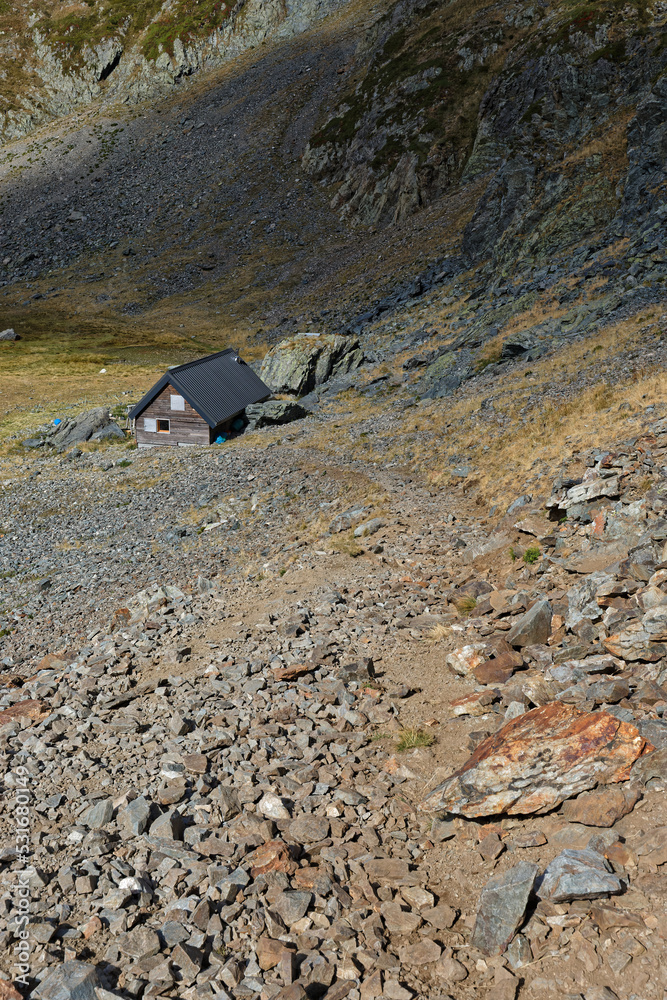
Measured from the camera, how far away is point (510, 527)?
766 inches

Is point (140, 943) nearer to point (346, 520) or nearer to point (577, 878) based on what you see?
point (577, 878)

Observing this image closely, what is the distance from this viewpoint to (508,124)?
8231cm

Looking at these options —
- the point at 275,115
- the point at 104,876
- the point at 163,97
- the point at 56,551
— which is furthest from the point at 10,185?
the point at 104,876

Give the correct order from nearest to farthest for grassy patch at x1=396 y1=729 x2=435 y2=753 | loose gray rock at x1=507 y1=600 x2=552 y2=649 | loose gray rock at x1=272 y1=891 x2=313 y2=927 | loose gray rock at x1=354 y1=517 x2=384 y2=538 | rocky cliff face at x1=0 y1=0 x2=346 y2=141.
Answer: loose gray rock at x1=272 y1=891 x2=313 y2=927
grassy patch at x1=396 y1=729 x2=435 y2=753
loose gray rock at x1=507 y1=600 x2=552 y2=649
loose gray rock at x1=354 y1=517 x2=384 y2=538
rocky cliff face at x1=0 y1=0 x2=346 y2=141

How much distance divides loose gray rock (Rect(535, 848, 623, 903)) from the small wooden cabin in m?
39.3

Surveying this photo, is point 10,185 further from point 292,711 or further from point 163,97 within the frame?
point 292,711

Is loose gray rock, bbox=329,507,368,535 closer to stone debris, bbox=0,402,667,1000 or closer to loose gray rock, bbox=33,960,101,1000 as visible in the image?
stone debris, bbox=0,402,667,1000

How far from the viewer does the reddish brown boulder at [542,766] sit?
8.67 metres

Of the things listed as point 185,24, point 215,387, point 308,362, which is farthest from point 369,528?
point 185,24

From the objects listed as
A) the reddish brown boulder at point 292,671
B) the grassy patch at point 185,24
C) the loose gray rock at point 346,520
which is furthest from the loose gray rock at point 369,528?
the grassy patch at point 185,24

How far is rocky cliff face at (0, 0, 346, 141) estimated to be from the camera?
138 metres

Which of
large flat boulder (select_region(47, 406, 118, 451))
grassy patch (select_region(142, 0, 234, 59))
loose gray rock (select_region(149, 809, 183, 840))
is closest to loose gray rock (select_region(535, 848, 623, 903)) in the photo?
loose gray rock (select_region(149, 809, 183, 840))

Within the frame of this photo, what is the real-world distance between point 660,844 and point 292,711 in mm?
6784

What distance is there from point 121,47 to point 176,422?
14202 centimetres
